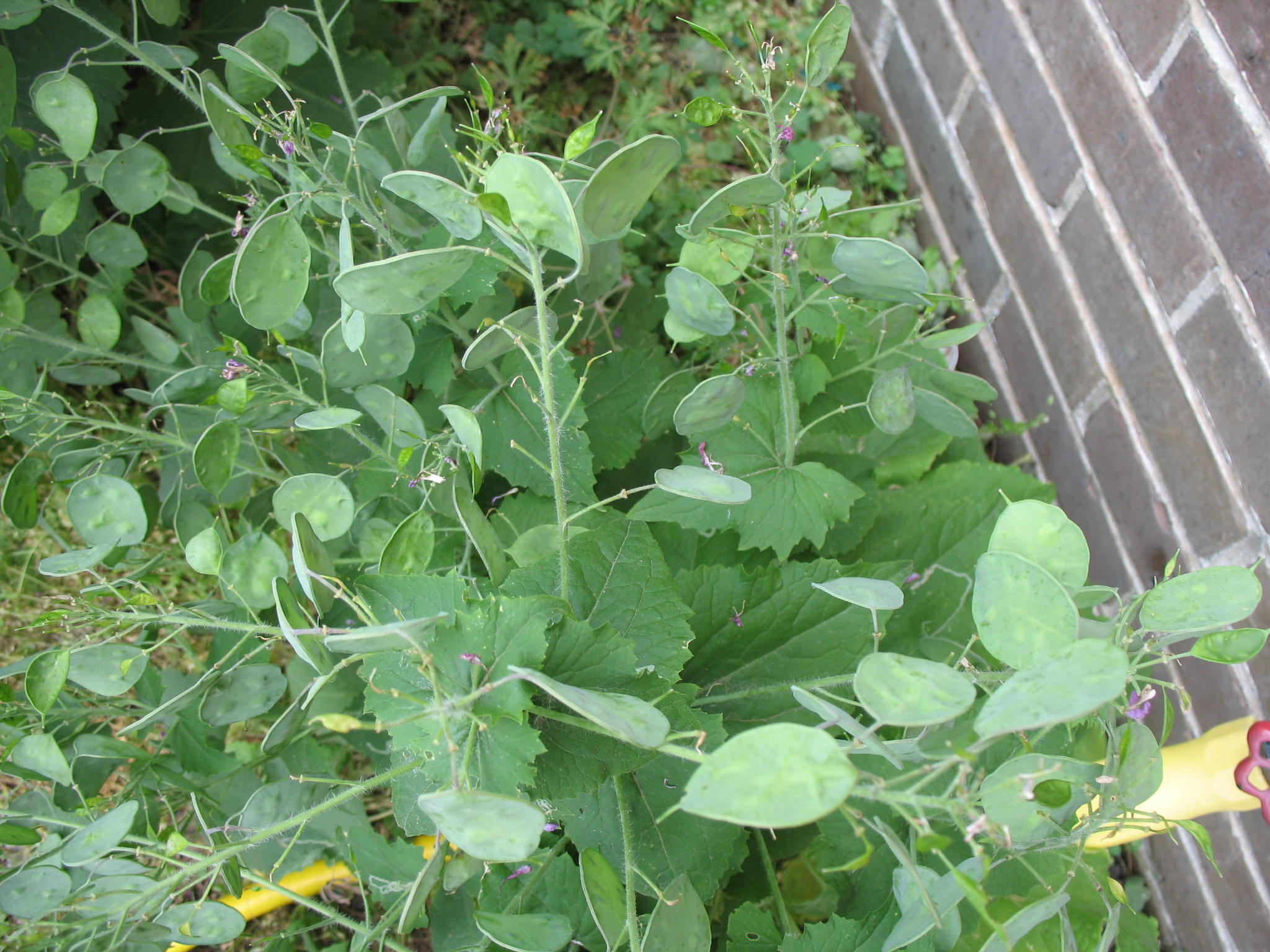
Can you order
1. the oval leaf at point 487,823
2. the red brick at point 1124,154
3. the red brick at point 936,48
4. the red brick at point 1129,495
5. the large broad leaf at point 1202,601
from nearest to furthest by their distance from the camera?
the oval leaf at point 487,823
the large broad leaf at point 1202,601
the red brick at point 1124,154
the red brick at point 1129,495
the red brick at point 936,48

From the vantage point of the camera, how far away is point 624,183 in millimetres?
640

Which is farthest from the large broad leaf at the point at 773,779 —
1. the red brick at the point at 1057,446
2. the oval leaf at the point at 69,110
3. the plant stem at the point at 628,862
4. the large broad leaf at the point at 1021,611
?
the red brick at the point at 1057,446

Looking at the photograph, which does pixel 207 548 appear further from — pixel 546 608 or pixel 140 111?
pixel 140 111

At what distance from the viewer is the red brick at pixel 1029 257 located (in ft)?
5.08

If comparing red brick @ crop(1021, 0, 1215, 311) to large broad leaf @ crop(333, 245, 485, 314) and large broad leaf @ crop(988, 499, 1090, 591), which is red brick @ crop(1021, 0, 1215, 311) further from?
large broad leaf @ crop(333, 245, 485, 314)

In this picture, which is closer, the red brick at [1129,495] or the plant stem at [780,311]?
the plant stem at [780,311]

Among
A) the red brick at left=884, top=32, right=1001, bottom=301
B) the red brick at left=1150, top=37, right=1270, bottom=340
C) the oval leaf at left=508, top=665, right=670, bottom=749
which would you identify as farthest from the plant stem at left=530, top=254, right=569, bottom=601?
the red brick at left=884, top=32, right=1001, bottom=301

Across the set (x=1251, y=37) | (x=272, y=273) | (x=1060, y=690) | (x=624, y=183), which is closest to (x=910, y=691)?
(x=1060, y=690)

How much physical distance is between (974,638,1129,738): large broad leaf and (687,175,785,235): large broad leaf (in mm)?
500

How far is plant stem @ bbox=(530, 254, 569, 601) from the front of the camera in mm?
708

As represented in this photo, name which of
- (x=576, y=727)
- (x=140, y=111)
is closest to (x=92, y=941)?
(x=576, y=727)

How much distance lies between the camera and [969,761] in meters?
0.50

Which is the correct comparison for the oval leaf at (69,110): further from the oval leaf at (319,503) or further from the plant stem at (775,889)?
the plant stem at (775,889)

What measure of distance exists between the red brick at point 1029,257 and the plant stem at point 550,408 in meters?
1.17
